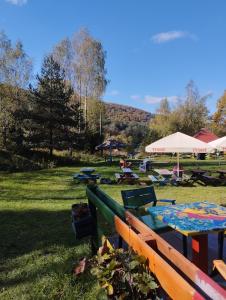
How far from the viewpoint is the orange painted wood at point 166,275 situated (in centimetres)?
142

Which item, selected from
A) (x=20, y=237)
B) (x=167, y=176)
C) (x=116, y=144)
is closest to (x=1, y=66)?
(x=116, y=144)

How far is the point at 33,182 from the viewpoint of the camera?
13.0 metres

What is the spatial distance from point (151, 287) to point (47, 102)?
22815 mm

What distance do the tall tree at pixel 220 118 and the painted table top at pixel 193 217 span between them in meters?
46.7

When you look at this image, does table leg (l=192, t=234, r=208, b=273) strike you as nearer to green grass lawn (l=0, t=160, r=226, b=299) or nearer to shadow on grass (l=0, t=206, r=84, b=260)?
green grass lawn (l=0, t=160, r=226, b=299)

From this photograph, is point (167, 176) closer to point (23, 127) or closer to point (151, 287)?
point (151, 287)

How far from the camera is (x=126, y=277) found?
6.50 feet

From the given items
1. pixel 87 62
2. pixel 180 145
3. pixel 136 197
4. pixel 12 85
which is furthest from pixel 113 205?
pixel 87 62

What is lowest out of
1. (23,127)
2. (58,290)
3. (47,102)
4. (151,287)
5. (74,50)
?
(58,290)

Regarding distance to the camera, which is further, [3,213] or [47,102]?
[47,102]

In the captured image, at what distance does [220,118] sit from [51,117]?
3258 cm

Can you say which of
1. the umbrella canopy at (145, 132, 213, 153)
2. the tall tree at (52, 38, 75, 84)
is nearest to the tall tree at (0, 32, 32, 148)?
the tall tree at (52, 38, 75, 84)

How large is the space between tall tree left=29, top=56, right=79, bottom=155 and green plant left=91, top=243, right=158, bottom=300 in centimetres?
2155

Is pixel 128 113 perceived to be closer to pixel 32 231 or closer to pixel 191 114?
pixel 191 114
